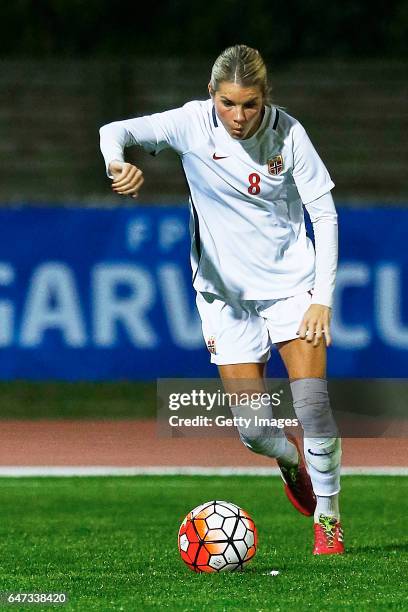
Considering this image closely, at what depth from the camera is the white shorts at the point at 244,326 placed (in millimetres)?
7105

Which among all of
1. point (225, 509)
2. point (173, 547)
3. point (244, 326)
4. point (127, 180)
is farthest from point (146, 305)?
point (127, 180)

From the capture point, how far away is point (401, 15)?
667 inches

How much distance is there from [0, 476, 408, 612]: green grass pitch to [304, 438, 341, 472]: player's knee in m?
0.40

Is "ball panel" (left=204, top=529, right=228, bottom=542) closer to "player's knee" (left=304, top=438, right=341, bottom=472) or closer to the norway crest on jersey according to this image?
"player's knee" (left=304, top=438, right=341, bottom=472)

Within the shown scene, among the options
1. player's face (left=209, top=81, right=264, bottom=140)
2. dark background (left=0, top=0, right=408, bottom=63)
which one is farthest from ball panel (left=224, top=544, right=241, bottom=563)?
dark background (left=0, top=0, right=408, bottom=63)

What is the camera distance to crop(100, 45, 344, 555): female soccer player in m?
6.82

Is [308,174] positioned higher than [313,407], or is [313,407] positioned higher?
[308,174]

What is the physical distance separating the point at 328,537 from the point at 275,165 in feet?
5.43

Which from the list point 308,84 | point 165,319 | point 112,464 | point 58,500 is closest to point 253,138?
point 58,500

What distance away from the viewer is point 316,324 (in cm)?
673

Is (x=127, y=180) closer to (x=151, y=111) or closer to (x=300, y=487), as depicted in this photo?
(x=300, y=487)

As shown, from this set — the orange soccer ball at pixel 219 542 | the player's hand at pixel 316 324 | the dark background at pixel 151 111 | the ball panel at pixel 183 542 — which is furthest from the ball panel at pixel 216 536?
the dark background at pixel 151 111

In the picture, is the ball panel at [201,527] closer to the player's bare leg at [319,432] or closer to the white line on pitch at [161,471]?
the player's bare leg at [319,432]

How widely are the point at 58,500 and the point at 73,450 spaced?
6.99 ft
